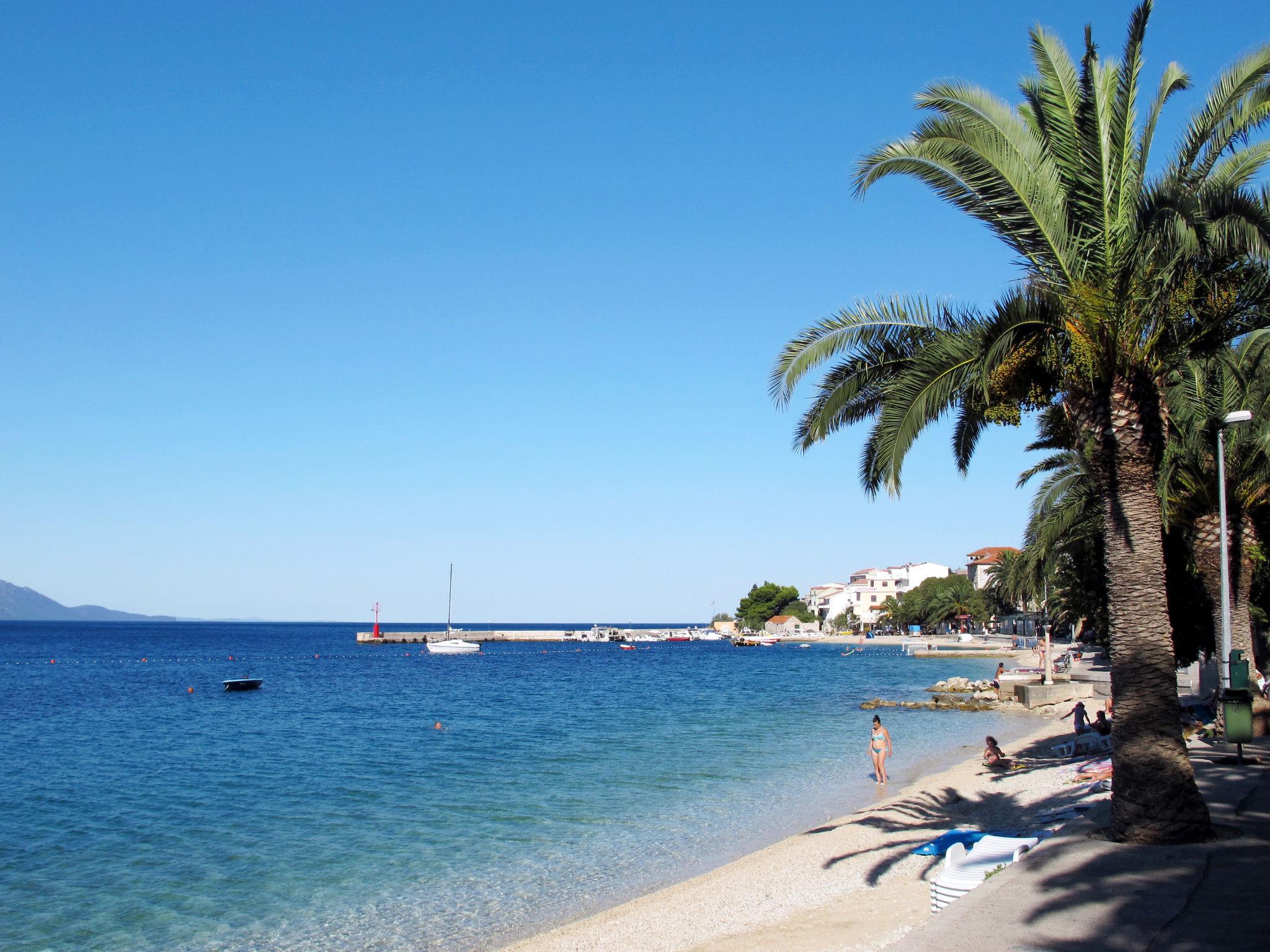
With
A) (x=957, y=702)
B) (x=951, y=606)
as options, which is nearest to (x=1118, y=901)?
(x=957, y=702)

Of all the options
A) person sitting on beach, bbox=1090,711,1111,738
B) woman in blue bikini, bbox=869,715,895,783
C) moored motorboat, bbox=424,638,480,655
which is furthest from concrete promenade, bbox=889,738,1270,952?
moored motorboat, bbox=424,638,480,655

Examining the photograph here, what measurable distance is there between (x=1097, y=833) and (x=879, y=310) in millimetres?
5995

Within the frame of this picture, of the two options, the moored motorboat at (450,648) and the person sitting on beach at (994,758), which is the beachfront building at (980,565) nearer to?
the moored motorboat at (450,648)

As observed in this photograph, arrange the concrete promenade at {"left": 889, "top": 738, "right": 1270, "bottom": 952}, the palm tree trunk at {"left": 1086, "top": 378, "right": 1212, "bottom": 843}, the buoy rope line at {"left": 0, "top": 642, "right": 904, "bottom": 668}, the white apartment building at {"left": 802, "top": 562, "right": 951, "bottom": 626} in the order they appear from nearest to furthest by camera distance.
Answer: the concrete promenade at {"left": 889, "top": 738, "right": 1270, "bottom": 952}, the palm tree trunk at {"left": 1086, "top": 378, "right": 1212, "bottom": 843}, the buoy rope line at {"left": 0, "top": 642, "right": 904, "bottom": 668}, the white apartment building at {"left": 802, "top": 562, "right": 951, "bottom": 626}

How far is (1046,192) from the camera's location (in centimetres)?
980

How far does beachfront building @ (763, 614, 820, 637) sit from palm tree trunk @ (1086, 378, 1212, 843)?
17416cm

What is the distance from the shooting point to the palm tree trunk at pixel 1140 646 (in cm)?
902

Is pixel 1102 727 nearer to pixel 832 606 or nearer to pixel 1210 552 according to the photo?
pixel 1210 552

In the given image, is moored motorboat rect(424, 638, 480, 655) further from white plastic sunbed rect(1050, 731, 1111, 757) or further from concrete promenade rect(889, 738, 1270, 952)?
concrete promenade rect(889, 738, 1270, 952)

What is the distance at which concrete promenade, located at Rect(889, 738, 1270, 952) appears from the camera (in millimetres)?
5996

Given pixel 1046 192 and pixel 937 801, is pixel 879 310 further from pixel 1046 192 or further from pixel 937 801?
pixel 937 801

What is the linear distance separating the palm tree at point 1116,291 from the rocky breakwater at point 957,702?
37.5m

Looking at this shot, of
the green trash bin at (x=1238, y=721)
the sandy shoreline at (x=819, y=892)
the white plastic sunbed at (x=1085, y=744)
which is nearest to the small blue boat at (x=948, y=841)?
the sandy shoreline at (x=819, y=892)

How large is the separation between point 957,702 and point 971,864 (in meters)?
38.4
